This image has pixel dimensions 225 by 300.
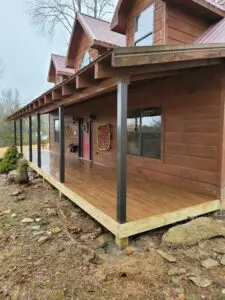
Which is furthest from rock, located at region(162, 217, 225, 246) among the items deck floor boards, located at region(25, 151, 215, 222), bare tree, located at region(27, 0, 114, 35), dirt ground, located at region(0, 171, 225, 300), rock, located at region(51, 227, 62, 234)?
bare tree, located at region(27, 0, 114, 35)

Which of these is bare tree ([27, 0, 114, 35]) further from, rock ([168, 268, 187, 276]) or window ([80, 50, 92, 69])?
rock ([168, 268, 187, 276])

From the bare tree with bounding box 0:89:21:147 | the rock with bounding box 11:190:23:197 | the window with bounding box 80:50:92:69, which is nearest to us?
the rock with bounding box 11:190:23:197

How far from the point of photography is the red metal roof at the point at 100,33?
7.54 meters

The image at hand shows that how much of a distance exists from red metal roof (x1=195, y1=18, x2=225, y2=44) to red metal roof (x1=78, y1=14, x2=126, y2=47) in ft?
9.58

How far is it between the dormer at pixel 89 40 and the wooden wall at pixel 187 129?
2.32 m

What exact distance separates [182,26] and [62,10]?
12.8 m

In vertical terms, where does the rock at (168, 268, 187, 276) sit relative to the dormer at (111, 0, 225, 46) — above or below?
below

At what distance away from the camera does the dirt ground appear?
7.70 feet

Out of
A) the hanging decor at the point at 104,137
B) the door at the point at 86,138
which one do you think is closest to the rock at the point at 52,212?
the hanging decor at the point at 104,137

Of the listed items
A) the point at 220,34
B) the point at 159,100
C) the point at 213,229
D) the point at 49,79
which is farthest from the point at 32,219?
the point at 49,79

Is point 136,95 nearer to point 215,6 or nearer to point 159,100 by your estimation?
point 159,100

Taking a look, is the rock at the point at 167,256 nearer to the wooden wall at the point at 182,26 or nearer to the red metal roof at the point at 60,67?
the wooden wall at the point at 182,26

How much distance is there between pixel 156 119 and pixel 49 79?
9075 millimetres

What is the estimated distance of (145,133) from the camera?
588cm
